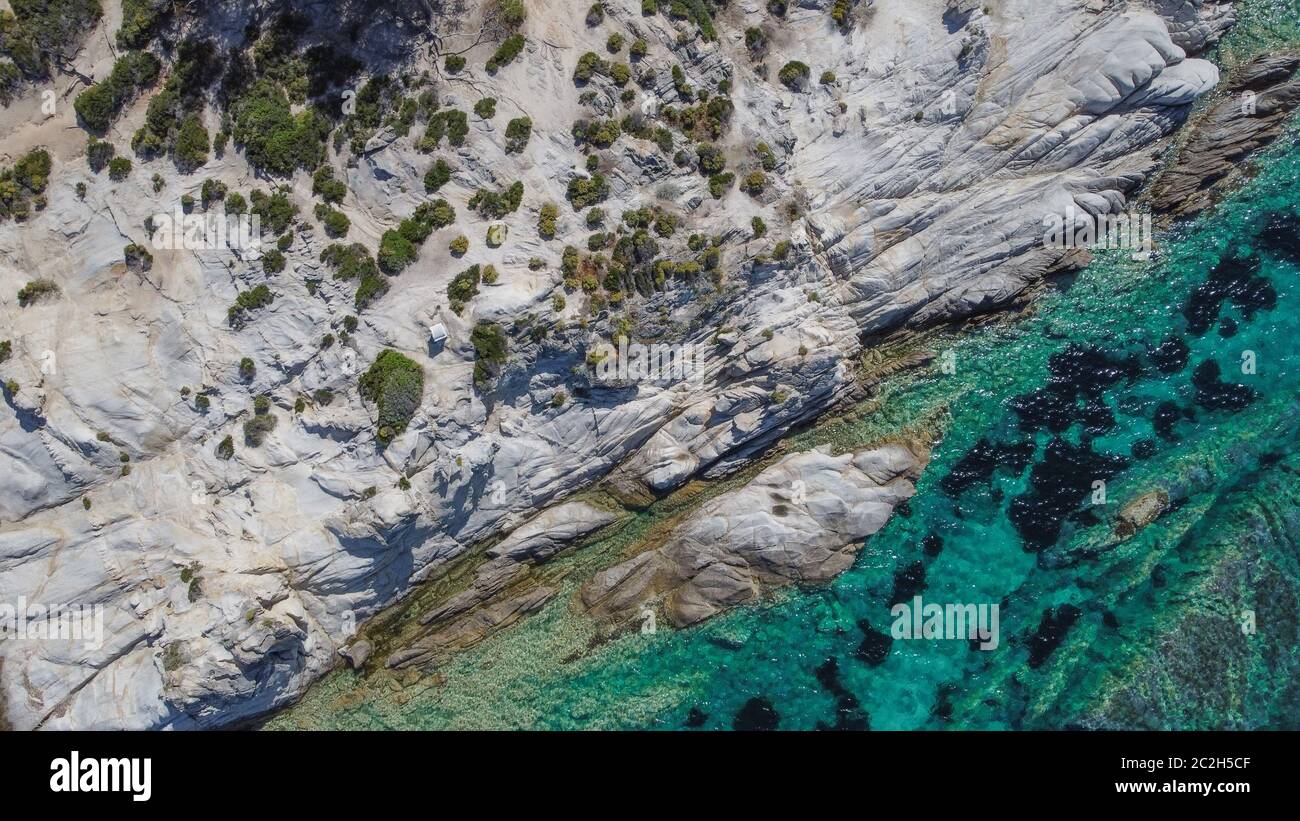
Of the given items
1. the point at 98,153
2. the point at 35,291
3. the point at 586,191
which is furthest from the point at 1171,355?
the point at 35,291

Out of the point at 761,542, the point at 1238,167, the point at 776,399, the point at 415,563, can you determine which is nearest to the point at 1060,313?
the point at 1238,167

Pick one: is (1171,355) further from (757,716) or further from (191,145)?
(191,145)

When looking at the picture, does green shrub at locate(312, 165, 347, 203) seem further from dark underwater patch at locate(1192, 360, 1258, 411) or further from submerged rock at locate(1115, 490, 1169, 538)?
dark underwater patch at locate(1192, 360, 1258, 411)

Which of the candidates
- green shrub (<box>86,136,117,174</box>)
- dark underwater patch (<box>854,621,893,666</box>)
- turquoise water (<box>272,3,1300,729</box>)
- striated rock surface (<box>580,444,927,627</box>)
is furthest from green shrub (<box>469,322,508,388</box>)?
dark underwater patch (<box>854,621,893,666</box>)

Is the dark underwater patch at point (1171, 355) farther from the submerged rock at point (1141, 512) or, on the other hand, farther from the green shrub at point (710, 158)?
the green shrub at point (710, 158)

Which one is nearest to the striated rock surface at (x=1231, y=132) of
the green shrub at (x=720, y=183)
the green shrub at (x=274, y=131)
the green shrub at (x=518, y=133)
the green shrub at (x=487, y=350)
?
the green shrub at (x=720, y=183)
